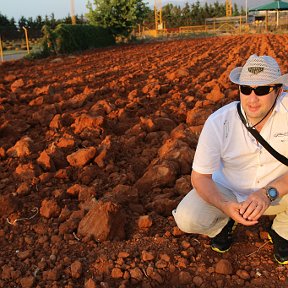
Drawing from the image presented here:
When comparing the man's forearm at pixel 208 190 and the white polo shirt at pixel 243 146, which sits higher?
the white polo shirt at pixel 243 146

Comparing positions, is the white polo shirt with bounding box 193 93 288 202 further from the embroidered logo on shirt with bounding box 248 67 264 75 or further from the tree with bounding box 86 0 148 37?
the tree with bounding box 86 0 148 37

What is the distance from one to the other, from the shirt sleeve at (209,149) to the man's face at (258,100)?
0.75 ft

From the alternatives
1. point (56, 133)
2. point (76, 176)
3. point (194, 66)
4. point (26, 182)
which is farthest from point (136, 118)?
point (194, 66)

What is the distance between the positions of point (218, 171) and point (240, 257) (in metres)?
0.61

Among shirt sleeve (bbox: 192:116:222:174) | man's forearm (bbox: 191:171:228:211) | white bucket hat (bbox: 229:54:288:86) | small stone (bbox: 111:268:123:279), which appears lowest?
small stone (bbox: 111:268:123:279)

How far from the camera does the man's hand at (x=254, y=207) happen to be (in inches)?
97.0

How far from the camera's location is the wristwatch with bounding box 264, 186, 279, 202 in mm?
2547

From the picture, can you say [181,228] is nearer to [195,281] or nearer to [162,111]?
[195,281]

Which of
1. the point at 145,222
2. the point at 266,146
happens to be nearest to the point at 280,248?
the point at 266,146

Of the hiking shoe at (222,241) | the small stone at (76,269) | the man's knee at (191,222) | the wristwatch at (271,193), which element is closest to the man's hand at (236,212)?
the wristwatch at (271,193)

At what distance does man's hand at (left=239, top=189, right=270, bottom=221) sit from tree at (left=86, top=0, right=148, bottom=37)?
87.1 feet

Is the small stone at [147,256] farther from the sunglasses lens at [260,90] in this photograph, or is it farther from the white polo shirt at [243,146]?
the sunglasses lens at [260,90]

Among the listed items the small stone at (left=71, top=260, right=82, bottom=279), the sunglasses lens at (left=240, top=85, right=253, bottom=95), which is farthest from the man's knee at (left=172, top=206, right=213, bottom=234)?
the sunglasses lens at (left=240, top=85, right=253, bottom=95)

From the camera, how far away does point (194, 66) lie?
40.4 ft
